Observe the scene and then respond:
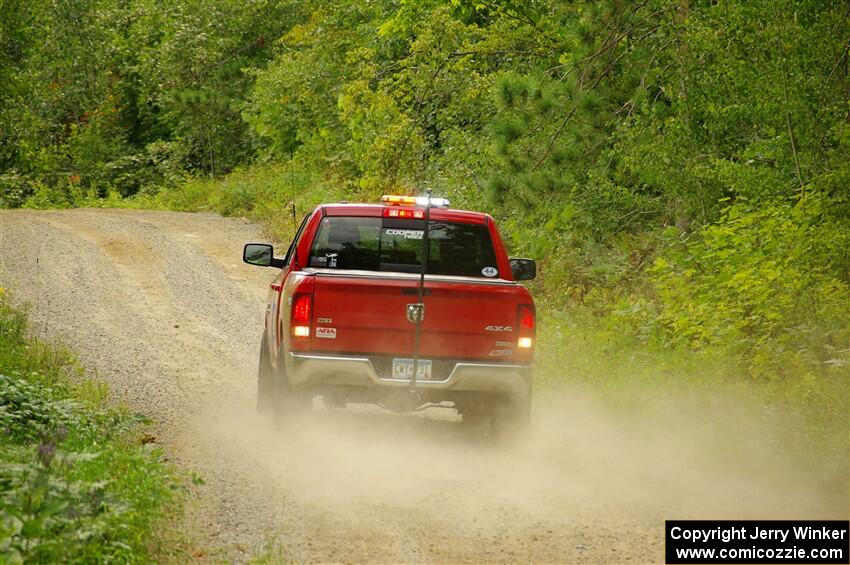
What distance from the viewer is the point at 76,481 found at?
7.20 metres

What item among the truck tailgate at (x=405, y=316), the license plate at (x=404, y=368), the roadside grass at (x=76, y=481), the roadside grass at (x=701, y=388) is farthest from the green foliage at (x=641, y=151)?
the roadside grass at (x=76, y=481)

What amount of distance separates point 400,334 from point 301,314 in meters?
0.76

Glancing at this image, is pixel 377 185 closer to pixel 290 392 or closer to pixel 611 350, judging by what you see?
Result: pixel 611 350

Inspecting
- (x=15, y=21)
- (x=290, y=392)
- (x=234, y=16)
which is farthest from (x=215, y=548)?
(x=234, y=16)

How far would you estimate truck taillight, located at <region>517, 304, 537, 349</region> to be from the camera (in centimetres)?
984

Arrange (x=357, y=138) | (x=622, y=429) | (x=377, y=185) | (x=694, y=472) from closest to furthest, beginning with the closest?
(x=694, y=472)
(x=622, y=429)
(x=377, y=185)
(x=357, y=138)

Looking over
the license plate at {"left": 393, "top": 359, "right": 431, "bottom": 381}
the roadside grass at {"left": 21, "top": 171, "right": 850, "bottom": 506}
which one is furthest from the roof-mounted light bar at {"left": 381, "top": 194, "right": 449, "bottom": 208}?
the roadside grass at {"left": 21, "top": 171, "right": 850, "bottom": 506}

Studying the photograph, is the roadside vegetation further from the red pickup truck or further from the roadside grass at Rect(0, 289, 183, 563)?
the roadside grass at Rect(0, 289, 183, 563)

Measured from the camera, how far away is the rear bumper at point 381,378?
9.62 metres

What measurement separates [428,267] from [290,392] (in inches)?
A: 60.3

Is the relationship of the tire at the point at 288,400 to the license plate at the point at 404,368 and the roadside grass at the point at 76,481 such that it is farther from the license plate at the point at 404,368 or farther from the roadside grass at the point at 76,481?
the roadside grass at the point at 76,481

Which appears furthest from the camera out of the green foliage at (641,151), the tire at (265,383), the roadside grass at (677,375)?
the green foliage at (641,151)

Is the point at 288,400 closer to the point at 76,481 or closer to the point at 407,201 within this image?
the point at 407,201

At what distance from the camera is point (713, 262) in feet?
44.8
